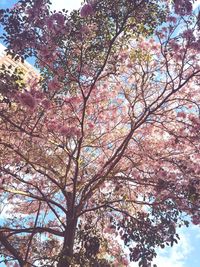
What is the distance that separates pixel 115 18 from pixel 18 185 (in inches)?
207

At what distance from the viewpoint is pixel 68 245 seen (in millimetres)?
7559

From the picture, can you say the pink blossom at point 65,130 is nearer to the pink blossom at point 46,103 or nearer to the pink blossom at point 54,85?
the pink blossom at point 46,103

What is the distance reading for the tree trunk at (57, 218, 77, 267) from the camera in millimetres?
6980

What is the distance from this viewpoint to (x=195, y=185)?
7.62m

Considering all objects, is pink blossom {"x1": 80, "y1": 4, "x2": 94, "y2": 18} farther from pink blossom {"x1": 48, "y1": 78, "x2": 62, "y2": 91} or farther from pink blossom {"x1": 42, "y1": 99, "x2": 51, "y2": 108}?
pink blossom {"x1": 42, "y1": 99, "x2": 51, "y2": 108}

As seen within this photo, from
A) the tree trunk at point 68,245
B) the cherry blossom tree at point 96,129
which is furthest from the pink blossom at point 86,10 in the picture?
the tree trunk at point 68,245

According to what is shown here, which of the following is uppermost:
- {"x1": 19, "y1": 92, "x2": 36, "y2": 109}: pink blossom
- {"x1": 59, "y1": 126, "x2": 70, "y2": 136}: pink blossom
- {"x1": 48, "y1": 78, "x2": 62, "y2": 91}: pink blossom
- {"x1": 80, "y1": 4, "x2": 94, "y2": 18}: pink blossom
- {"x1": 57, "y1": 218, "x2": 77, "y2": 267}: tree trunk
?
{"x1": 80, "y1": 4, "x2": 94, "y2": 18}: pink blossom

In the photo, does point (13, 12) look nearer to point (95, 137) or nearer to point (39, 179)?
point (95, 137)

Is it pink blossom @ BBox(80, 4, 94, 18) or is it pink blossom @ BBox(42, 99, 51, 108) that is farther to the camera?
pink blossom @ BBox(42, 99, 51, 108)

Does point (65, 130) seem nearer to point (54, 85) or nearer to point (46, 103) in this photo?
point (46, 103)

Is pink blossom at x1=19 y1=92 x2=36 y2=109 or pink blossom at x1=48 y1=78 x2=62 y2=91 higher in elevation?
pink blossom at x1=48 y1=78 x2=62 y2=91

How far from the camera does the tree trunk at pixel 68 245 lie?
22.9 ft

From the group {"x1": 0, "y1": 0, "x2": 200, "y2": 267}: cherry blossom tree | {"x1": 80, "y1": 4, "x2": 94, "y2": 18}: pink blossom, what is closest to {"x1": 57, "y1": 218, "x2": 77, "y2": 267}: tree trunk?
{"x1": 0, "y1": 0, "x2": 200, "y2": 267}: cherry blossom tree

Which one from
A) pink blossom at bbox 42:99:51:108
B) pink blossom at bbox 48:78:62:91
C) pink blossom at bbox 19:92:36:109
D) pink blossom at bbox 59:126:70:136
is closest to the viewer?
pink blossom at bbox 19:92:36:109
